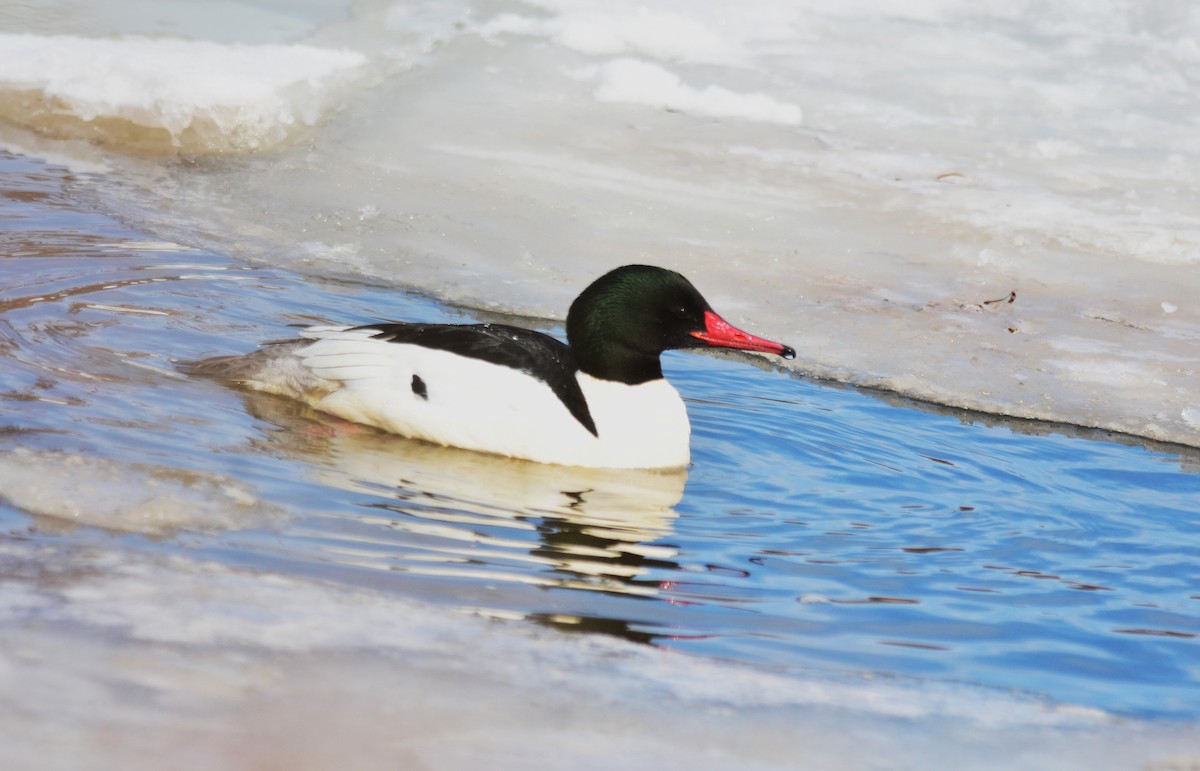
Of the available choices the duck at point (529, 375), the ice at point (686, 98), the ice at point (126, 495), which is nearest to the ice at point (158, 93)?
the ice at point (686, 98)

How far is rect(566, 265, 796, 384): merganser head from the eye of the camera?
5801 millimetres

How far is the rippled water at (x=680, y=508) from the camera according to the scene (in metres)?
3.79

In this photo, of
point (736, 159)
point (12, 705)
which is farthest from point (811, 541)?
point (736, 159)

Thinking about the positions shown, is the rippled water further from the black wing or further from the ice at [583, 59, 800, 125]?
the ice at [583, 59, 800, 125]

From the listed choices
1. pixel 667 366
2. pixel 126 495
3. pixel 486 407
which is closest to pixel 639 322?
pixel 486 407

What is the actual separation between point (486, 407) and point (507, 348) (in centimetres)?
28

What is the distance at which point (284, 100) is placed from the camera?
9.91 m

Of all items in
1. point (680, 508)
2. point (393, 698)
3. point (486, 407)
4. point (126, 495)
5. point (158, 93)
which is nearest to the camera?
point (393, 698)

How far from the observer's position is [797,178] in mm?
9508

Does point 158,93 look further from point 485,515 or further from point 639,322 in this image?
point 485,515

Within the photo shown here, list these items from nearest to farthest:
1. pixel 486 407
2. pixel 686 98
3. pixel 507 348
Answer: pixel 486 407 → pixel 507 348 → pixel 686 98

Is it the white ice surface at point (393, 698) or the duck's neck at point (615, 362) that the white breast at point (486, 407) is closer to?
the duck's neck at point (615, 362)

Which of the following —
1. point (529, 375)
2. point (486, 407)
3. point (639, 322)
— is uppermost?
point (639, 322)

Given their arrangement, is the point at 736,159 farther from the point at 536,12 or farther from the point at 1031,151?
the point at 536,12
